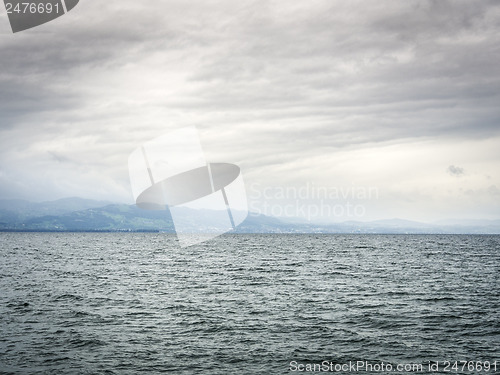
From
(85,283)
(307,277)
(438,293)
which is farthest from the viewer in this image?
(307,277)

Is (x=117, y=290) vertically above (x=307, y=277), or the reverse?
(x=117, y=290)

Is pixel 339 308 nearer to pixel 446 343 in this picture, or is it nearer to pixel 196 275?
pixel 446 343

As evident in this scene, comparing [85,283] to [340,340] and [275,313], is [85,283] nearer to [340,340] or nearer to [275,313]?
[275,313]

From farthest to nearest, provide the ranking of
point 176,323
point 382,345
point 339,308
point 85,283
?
point 85,283 < point 339,308 < point 176,323 < point 382,345

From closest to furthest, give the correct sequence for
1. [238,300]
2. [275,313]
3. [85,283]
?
[275,313]
[238,300]
[85,283]

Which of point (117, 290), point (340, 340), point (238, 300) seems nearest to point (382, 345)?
point (340, 340)

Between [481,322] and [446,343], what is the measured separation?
290 inches

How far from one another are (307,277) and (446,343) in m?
33.7

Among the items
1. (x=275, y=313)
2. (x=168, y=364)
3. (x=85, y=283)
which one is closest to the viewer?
(x=168, y=364)

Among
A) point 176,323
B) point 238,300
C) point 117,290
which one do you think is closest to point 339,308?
point 238,300

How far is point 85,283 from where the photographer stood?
53.2 meters

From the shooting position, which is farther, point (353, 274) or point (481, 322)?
point (353, 274)

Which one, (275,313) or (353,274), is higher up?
(275,313)

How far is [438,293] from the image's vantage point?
46.8 metres
